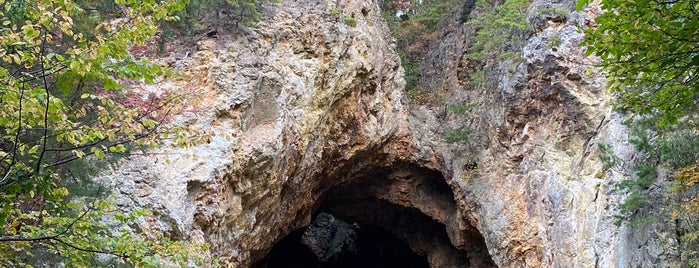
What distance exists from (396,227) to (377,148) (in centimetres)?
449

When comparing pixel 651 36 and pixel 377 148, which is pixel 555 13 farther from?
pixel 651 36

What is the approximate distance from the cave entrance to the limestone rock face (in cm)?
7

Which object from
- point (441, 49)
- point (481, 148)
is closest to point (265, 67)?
point (481, 148)

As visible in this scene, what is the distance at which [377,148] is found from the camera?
14.2 metres

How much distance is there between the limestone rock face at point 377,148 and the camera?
9609 mm

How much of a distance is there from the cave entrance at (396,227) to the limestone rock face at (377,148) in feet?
0.24

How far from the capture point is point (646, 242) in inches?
334

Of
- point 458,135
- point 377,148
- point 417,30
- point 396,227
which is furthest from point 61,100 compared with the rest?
point 417,30

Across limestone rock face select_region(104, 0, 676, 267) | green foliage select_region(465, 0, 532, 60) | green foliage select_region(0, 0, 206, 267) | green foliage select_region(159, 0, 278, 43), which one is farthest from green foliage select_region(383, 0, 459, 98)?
green foliage select_region(0, 0, 206, 267)

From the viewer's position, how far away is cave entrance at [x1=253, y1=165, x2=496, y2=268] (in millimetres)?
15239

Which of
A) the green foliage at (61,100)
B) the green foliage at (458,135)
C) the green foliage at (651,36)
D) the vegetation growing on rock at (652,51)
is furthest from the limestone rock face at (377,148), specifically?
the green foliage at (651,36)

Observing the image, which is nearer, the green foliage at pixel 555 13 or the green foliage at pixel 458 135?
the green foliage at pixel 555 13

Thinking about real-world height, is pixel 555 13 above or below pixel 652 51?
below

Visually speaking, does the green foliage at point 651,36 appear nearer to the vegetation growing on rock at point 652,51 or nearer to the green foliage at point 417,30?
the vegetation growing on rock at point 652,51
